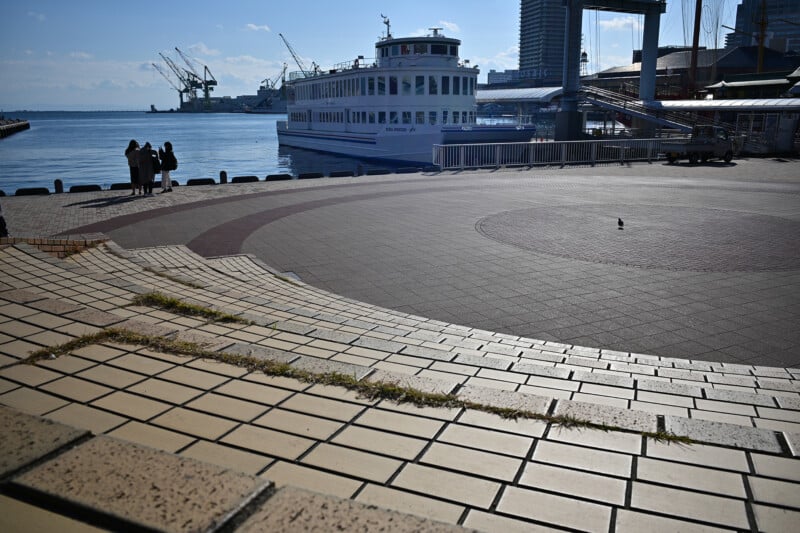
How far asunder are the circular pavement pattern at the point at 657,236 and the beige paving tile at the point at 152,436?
743cm

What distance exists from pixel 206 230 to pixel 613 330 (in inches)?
334

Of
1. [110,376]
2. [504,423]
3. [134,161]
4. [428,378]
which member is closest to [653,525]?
[504,423]

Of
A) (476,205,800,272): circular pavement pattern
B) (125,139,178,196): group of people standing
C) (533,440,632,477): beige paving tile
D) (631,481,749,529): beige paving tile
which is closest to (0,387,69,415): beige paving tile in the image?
(533,440,632,477): beige paving tile

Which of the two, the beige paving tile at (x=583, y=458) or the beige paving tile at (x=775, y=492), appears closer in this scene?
the beige paving tile at (x=775, y=492)

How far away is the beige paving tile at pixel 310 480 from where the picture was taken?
2582 mm

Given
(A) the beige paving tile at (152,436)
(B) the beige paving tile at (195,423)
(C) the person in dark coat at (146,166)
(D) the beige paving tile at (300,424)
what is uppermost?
(C) the person in dark coat at (146,166)

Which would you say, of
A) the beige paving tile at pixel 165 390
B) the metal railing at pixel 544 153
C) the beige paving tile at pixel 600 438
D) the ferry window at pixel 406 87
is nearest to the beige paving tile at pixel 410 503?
the beige paving tile at pixel 600 438

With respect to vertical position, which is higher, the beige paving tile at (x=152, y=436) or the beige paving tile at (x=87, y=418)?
the beige paving tile at (x=87, y=418)

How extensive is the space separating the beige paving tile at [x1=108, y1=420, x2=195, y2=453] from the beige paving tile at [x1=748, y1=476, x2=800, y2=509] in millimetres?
2789

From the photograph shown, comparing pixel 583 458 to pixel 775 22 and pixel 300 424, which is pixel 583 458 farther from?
pixel 775 22

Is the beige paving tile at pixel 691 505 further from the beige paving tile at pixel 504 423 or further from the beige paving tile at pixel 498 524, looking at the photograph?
the beige paving tile at pixel 504 423

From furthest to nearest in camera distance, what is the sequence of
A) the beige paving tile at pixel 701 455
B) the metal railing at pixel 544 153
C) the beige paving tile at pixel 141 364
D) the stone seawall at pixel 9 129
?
the stone seawall at pixel 9 129
the metal railing at pixel 544 153
the beige paving tile at pixel 141 364
the beige paving tile at pixel 701 455

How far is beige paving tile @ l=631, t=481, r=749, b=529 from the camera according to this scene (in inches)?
94.7

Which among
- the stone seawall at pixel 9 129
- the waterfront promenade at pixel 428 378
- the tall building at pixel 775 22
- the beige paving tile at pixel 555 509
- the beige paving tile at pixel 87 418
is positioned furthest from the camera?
the tall building at pixel 775 22
